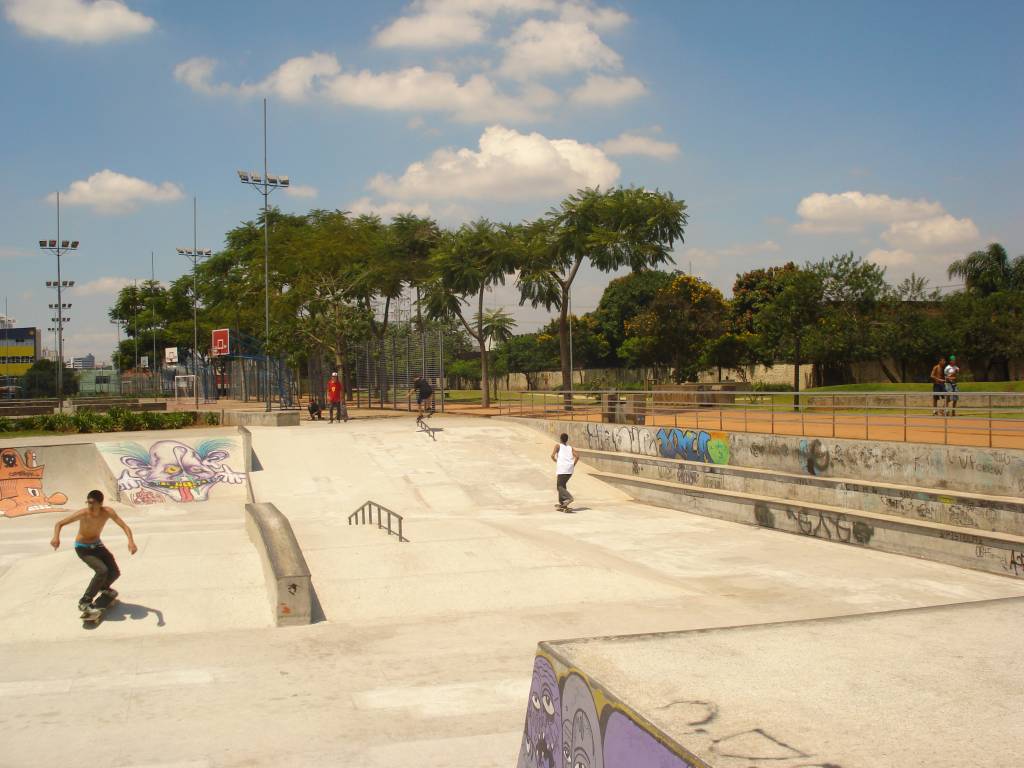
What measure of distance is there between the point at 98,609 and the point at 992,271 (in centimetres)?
5249

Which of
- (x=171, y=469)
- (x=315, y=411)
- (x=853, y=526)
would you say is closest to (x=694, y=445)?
(x=853, y=526)

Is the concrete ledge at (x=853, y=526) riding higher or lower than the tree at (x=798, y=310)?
lower

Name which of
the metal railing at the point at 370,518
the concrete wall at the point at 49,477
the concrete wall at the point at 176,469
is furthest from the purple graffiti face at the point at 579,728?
the concrete wall at the point at 49,477

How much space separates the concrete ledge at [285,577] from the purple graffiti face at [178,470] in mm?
8033

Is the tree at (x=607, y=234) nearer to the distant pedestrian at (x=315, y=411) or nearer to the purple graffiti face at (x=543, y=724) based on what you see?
the distant pedestrian at (x=315, y=411)

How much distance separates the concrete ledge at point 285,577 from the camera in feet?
30.4

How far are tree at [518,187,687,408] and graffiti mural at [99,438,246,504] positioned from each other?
14230mm

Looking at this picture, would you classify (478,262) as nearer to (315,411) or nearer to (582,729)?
(315,411)

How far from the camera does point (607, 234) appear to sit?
29.0 m

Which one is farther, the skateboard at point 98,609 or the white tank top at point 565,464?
the white tank top at point 565,464

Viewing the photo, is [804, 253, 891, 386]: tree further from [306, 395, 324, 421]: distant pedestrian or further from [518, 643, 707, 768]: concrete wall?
[518, 643, 707, 768]: concrete wall

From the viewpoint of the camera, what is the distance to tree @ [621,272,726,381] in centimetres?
4897

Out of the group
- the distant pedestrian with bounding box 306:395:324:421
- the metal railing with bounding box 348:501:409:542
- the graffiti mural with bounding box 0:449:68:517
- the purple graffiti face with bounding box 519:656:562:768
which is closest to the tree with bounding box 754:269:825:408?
the distant pedestrian with bounding box 306:395:324:421

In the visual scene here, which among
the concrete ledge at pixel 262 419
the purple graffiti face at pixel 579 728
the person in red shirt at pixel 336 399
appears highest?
the person in red shirt at pixel 336 399
